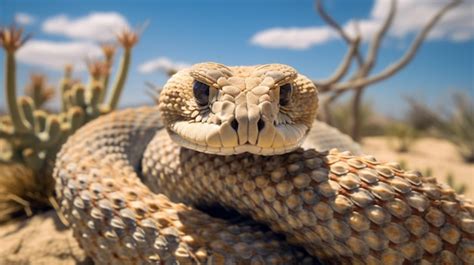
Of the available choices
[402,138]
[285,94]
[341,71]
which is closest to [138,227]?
[285,94]

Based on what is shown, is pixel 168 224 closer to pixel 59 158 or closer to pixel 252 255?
pixel 252 255

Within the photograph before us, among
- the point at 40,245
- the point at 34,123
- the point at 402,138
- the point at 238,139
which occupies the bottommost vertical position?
the point at 402,138

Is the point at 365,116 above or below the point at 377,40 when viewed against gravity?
below

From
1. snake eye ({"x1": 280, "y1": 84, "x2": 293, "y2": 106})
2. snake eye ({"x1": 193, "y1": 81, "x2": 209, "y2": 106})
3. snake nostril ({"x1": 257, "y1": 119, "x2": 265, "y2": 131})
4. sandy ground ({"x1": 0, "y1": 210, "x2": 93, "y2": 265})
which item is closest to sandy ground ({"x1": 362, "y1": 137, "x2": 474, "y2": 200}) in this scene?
sandy ground ({"x1": 0, "y1": 210, "x2": 93, "y2": 265})

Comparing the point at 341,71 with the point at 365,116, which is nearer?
the point at 341,71

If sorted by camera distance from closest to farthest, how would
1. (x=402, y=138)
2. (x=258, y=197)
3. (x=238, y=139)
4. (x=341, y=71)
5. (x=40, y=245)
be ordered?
1. (x=238, y=139)
2. (x=258, y=197)
3. (x=40, y=245)
4. (x=341, y=71)
5. (x=402, y=138)

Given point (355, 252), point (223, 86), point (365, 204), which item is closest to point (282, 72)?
point (223, 86)

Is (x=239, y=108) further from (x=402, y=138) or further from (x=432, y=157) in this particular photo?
(x=402, y=138)

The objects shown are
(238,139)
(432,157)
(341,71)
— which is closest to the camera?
(238,139)
